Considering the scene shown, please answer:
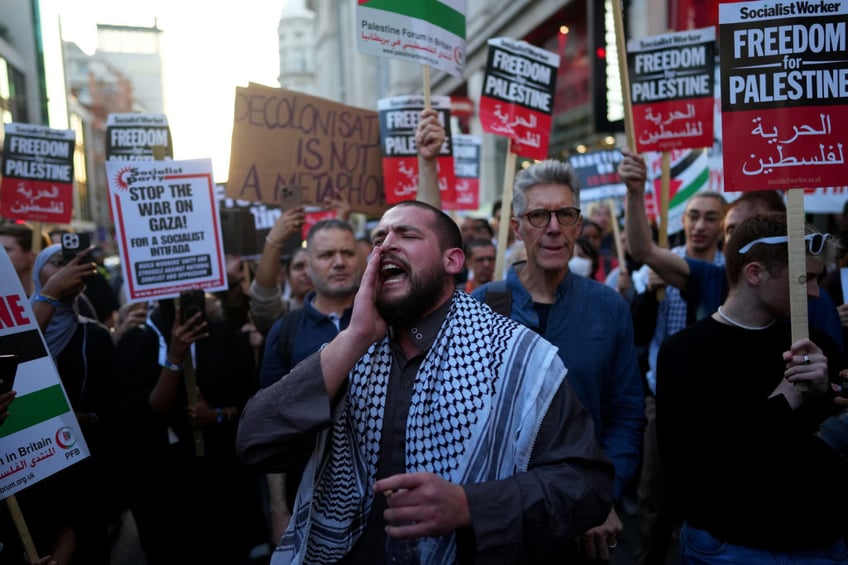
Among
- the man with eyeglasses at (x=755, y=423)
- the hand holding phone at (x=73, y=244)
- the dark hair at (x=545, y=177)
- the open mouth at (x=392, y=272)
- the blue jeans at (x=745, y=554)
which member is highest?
the dark hair at (x=545, y=177)

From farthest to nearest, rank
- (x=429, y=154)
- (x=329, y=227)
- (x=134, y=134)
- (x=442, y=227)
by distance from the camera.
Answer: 1. (x=134, y=134)
2. (x=329, y=227)
3. (x=429, y=154)
4. (x=442, y=227)

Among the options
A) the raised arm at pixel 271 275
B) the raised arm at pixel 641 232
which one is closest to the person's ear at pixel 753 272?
the raised arm at pixel 641 232

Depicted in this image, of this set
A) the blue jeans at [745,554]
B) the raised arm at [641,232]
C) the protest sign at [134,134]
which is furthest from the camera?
the protest sign at [134,134]

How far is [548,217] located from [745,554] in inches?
54.1

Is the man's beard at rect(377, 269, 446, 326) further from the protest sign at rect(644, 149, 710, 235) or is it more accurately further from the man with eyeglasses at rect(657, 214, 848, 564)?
the protest sign at rect(644, 149, 710, 235)

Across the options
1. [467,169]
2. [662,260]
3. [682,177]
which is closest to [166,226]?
[662,260]

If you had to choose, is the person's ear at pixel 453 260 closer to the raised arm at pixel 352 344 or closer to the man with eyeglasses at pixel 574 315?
the raised arm at pixel 352 344

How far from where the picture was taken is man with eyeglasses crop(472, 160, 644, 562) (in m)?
2.47

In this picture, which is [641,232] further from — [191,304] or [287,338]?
[191,304]

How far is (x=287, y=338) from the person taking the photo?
327 cm

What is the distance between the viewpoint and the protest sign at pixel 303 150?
14.6ft

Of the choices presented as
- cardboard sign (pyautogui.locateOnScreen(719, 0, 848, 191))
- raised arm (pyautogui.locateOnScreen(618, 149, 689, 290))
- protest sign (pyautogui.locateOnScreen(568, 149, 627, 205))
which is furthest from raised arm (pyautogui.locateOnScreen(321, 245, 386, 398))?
protest sign (pyautogui.locateOnScreen(568, 149, 627, 205))

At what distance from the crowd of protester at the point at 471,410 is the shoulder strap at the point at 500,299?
0.04 feet

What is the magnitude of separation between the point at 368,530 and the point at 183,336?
5.92ft
